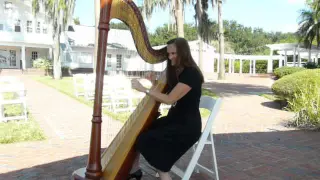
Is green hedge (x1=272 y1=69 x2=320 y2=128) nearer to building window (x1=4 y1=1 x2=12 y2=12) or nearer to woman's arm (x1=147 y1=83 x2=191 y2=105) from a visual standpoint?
woman's arm (x1=147 y1=83 x2=191 y2=105)

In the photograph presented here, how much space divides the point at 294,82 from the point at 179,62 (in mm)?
6739

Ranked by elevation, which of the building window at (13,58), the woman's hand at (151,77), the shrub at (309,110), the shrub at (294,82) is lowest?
the shrub at (309,110)

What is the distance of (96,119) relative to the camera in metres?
2.96

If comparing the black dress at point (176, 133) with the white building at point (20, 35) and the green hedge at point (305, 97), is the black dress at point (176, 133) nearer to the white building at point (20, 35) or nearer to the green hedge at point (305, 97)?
the green hedge at point (305, 97)

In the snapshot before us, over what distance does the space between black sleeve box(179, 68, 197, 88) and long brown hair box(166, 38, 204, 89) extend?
0.19 ft

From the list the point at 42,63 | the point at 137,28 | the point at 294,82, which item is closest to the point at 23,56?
the point at 42,63

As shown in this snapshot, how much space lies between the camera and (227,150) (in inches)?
205

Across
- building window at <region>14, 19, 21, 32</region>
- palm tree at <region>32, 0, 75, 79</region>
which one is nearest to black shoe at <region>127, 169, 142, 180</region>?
palm tree at <region>32, 0, 75, 79</region>

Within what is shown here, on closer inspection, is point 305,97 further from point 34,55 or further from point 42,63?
point 34,55

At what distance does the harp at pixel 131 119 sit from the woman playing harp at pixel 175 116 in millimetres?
123

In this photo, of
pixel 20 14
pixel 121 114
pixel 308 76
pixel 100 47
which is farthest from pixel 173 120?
pixel 20 14

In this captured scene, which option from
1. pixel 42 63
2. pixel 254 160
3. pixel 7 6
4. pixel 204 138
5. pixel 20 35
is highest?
pixel 7 6

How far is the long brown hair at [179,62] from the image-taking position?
3113mm

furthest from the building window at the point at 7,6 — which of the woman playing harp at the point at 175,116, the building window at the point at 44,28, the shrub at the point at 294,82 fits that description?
the woman playing harp at the point at 175,116
